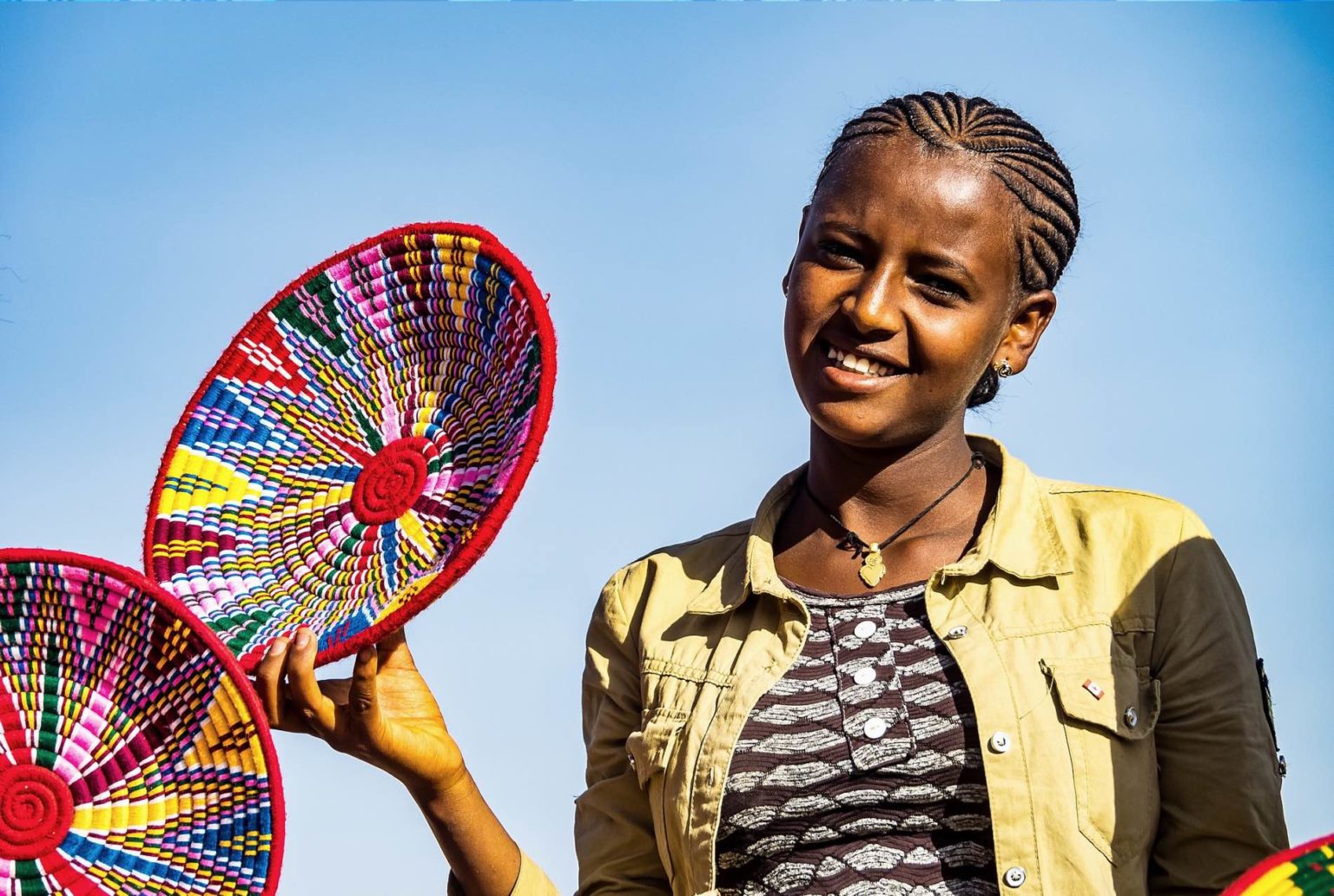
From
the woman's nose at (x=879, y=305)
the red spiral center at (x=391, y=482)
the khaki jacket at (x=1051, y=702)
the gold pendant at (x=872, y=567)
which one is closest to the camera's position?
the khaki jacket at (x=1051, y=702)

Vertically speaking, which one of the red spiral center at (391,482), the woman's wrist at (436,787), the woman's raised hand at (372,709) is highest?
the red spiral center at (391,482)

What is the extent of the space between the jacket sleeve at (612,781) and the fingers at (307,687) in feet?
1.57

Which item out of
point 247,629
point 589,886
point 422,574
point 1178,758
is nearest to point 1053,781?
point 1178,758

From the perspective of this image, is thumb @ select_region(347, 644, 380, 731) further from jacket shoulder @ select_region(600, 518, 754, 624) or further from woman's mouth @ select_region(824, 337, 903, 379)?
woman's mouth @ select_region(824, 337, 903, 379)

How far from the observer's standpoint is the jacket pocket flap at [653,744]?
2.83m

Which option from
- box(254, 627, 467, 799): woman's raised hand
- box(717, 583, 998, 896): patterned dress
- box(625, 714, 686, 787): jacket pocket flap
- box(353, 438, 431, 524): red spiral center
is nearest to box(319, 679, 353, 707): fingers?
box(254, 627, 467, 799): woman's raised hand

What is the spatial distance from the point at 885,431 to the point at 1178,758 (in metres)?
0.71

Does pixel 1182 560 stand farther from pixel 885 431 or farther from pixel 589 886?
pixel 589 886

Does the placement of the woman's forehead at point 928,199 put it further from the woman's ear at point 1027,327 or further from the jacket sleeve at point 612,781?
the jacket sleeve at point 612,781

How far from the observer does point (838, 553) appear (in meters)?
2.98

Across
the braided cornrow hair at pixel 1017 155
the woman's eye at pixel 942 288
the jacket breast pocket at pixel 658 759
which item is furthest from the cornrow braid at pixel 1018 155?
the jacket breast pocket at pixel 658 759

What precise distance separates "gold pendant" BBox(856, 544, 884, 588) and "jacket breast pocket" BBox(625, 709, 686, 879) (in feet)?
1.29

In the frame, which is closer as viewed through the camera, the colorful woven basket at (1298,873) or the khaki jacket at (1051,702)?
the colorful woven basket at (1298,873)

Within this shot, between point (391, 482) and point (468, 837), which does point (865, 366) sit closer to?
point (391, 482)
